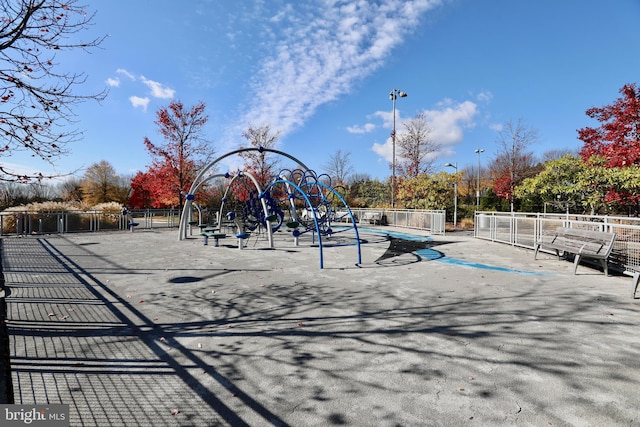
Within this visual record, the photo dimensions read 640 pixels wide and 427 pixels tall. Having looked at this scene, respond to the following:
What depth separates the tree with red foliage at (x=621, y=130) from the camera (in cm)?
911

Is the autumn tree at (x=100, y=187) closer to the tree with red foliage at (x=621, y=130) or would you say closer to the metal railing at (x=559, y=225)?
the metal railing at (x=559, y=225)

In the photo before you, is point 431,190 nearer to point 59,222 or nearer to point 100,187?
point 59,222

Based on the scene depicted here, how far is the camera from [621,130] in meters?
10.0

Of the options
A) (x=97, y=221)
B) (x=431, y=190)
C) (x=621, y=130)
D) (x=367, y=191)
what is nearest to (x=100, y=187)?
(x=97, y=221)

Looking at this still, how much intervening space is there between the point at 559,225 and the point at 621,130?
4.08 metres

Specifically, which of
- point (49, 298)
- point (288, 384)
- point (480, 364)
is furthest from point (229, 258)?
point (480, 364)

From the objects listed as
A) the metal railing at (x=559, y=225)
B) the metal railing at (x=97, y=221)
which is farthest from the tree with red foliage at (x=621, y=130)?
the metal railing at (x=97, y=221)

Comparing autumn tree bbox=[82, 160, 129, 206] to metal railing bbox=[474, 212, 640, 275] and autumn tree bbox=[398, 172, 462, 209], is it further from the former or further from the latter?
metal railing bbox=[474, 212, 640, 275]

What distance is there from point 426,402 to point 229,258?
814cm

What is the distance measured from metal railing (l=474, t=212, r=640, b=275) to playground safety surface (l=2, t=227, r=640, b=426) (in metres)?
0.55

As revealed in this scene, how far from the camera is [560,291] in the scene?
5.91m

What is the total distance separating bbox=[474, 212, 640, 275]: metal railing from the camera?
6.62 m

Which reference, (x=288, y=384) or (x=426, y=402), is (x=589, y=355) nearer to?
(x=426, y=402)

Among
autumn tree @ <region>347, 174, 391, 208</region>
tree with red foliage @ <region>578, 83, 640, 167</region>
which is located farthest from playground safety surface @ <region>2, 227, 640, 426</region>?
autumn tree @ <region>347, 174, 391, 208</region>
